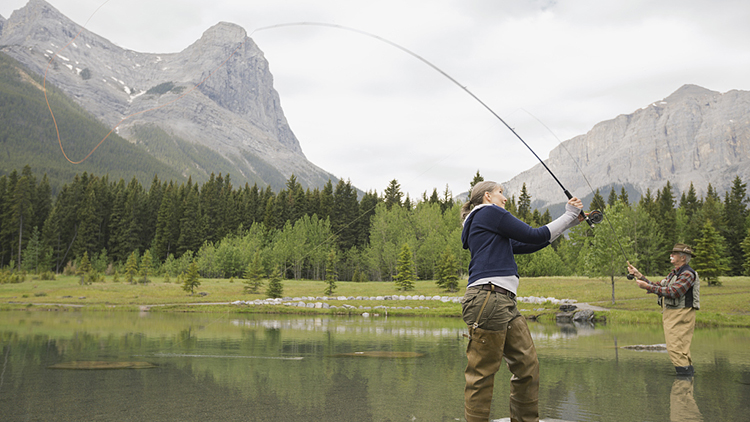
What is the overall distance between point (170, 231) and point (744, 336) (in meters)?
83.2

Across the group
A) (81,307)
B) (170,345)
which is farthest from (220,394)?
(81,307)

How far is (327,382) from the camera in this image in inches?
299

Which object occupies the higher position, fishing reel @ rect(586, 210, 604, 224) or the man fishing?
fishing reel @ rect(586, 210, 604, 224)

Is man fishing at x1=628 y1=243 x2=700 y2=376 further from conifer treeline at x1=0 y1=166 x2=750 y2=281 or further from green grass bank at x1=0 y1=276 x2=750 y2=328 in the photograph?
conifer treeline at x1=0 y1=166 x2=750 y2=281

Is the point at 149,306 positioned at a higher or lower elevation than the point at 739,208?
lower

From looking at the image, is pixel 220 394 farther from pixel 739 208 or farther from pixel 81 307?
pixel 739 208

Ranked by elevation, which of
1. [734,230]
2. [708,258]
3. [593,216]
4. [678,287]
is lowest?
[678,287]

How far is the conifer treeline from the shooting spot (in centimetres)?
6594

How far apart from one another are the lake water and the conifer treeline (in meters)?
48.8

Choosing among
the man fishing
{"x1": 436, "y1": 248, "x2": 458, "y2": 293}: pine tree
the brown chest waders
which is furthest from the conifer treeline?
the brown chest waders

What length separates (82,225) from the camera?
7819cm

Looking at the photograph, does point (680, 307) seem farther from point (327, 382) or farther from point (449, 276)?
point (449, 276)

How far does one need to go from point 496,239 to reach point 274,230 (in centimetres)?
7550

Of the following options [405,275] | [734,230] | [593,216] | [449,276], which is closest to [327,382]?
[593,216]
